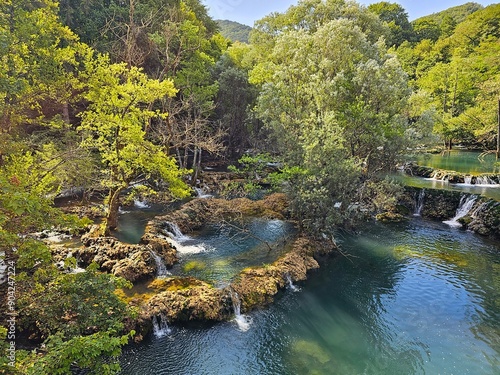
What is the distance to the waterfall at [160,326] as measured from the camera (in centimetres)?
1272

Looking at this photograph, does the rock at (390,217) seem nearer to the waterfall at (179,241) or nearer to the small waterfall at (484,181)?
the small waterfall at (484,181)

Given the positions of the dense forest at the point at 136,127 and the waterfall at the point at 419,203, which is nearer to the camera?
the dense forest at the point at 136,127

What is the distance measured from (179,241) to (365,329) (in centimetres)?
1205

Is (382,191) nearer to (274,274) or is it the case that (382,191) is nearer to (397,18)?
(274,274)

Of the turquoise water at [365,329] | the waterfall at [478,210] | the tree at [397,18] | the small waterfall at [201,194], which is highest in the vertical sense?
the tree at [397,18]

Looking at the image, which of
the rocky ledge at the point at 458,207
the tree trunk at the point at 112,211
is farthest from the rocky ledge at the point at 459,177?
the tree trunk at the point at 112,211

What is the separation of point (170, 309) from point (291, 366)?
5183 millimetres

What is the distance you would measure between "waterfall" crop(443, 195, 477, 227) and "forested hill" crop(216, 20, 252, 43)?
4951 inches

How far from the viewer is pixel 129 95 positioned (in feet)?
55.3

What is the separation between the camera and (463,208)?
25.6 metres

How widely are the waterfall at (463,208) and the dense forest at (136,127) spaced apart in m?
6.23

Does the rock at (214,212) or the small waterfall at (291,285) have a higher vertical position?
the rock at (214,212)

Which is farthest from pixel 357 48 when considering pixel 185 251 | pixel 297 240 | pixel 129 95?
pixel 185 251

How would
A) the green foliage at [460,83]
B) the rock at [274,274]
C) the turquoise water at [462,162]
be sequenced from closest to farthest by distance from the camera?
the rock at [274,274], the green foliage at [460,83], the turquoise water at [462,162]
